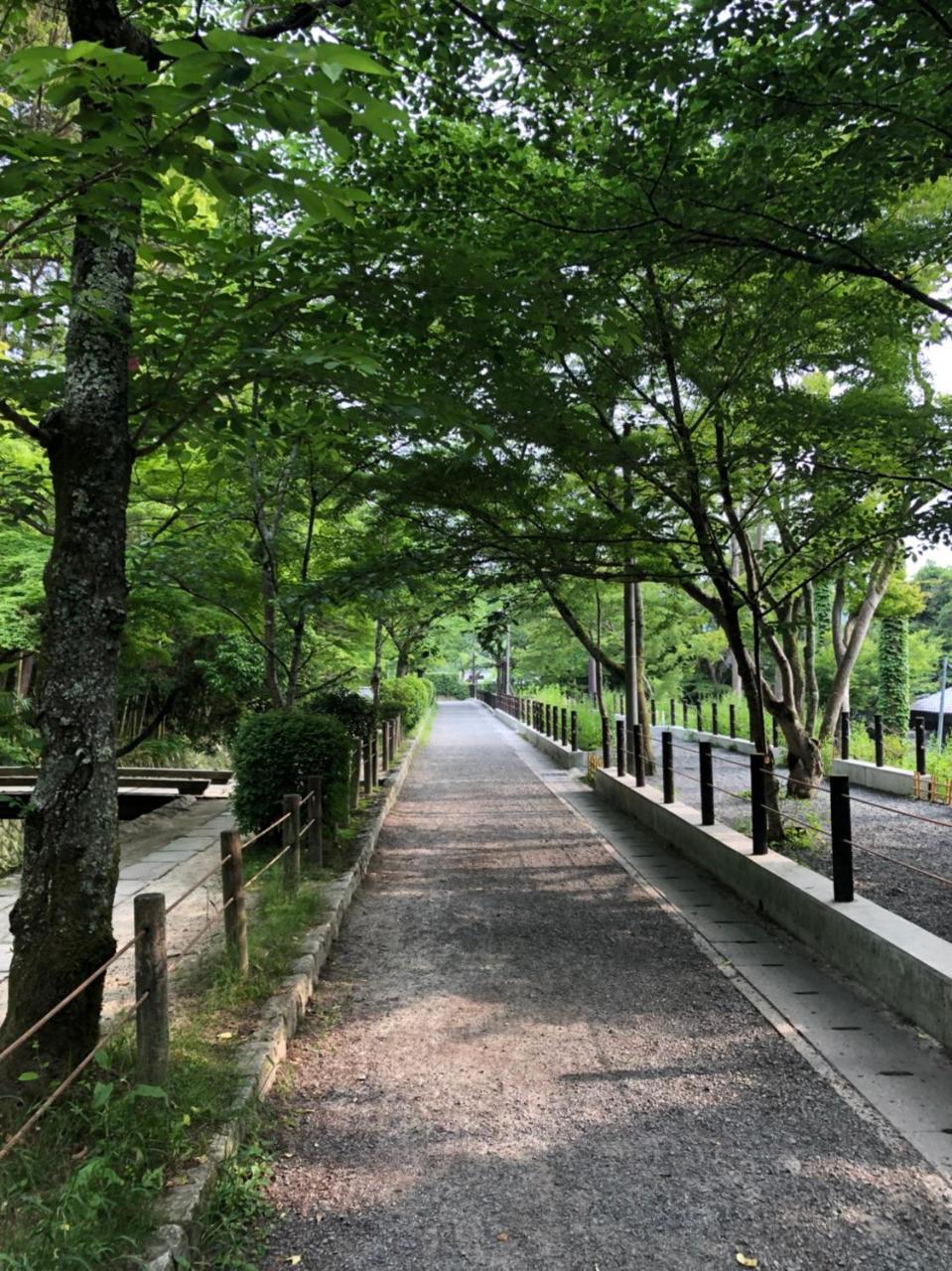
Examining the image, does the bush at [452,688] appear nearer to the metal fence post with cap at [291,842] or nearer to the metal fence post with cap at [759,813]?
the metal fence post with cap at [759,813]

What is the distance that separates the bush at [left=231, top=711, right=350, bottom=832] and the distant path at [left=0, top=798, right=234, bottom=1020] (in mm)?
758

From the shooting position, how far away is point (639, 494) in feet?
31.8

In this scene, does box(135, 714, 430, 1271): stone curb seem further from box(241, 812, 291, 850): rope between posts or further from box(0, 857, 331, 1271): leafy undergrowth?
box(241, 812, 291, 850): rope between posts

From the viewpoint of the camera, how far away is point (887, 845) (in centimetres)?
900

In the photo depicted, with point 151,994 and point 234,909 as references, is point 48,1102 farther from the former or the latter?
point 234,909

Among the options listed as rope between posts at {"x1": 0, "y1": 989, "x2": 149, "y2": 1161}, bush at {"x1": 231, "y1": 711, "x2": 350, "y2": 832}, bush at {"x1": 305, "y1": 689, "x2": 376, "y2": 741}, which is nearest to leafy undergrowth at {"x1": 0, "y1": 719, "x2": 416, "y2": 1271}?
rope between posts at {"x1": 0, "y1": 989, "x2": 149, "y2": 1161}

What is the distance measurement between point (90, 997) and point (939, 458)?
738 cm

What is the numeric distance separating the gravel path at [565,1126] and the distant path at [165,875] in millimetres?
1138

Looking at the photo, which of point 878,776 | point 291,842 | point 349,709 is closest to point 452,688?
point 349,709

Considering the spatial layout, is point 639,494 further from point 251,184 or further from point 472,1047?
point 251,184

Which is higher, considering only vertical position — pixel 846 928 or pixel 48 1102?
pixel 48 1102

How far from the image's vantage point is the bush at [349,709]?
13.2 m

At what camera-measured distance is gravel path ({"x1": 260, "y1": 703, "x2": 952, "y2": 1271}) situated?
2791mm

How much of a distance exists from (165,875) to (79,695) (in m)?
4.99
